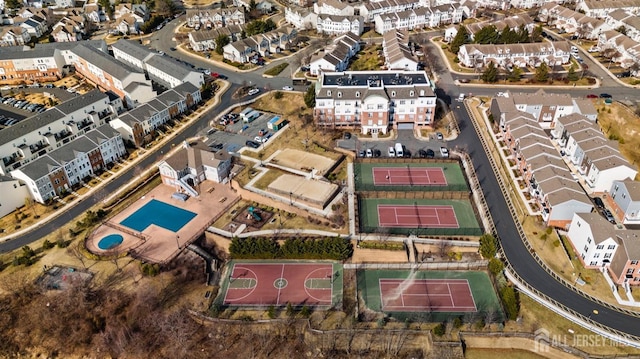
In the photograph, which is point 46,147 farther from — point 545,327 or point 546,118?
point 546,118

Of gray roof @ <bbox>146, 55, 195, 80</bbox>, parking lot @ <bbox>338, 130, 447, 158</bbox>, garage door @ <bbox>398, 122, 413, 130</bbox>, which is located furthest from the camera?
gray roof @ <bbox>146, 55, 195, 80</bbox>

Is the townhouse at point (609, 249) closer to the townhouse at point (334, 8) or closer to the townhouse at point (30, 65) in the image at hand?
the townhouse at point (334, 8)

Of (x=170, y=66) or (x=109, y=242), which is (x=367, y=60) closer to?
(x=170, y=66)

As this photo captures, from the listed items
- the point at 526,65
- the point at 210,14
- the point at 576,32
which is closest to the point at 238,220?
the point at 526,65

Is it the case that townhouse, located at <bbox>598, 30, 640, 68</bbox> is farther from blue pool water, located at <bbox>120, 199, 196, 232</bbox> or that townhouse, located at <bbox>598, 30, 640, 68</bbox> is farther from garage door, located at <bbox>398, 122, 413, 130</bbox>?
blue pool water, located at <bbox>120, 199, 196, 232</bbox>

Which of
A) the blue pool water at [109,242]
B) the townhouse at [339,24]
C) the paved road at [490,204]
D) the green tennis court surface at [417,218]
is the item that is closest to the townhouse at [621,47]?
the paved road at [490,204]

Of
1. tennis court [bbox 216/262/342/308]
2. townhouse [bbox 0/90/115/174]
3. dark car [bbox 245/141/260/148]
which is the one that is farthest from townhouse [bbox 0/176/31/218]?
tennis court [bbox 216/262/342/308]
